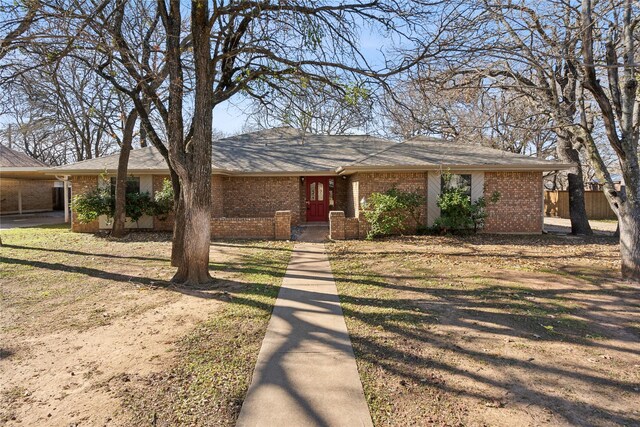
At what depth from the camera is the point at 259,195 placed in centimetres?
1630

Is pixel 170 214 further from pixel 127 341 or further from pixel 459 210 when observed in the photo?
pixel 459 210

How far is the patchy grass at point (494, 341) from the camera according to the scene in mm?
3102

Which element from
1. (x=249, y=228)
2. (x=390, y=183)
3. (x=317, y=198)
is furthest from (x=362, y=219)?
(x=317, y=198)

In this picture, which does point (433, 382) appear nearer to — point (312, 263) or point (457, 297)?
point (457, 297)

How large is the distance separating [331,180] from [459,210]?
648cm

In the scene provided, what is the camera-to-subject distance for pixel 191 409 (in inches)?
120

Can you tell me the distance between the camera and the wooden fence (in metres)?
23.6

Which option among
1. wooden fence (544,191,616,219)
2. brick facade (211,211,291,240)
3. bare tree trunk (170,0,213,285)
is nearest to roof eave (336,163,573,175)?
brick facade (211,211,291,240)

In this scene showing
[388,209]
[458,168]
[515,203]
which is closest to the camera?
[388,209]

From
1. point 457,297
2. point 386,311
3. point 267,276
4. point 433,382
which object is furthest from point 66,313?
point 457,297

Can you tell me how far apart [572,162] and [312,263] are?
1106 centimetres

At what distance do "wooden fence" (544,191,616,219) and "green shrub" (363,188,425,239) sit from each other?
656 inches

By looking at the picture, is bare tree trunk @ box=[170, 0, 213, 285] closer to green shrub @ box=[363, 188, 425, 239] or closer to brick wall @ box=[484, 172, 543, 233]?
green shrub @ box=[363, 188, 425, 239]

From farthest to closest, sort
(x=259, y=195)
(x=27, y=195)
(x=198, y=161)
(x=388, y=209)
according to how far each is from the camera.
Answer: (x=27, y=195) → (x=259, y=195) → (x=388, y=209) → (x=198, y=161)
